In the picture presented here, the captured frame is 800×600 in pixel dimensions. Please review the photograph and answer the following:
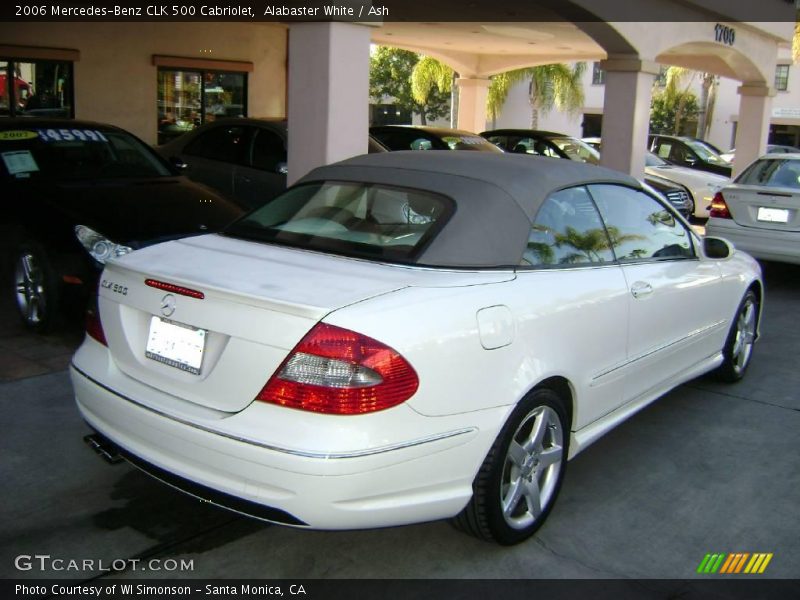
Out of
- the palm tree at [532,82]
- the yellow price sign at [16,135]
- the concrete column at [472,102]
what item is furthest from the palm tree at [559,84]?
the yellow price sign at [16,135]

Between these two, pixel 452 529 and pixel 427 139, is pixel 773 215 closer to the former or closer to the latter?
pixel 427 139

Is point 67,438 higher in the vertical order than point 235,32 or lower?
lower

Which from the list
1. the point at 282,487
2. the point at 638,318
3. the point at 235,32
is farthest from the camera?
the point at 235,32

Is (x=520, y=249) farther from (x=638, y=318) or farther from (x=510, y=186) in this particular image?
(x=638, y=318)

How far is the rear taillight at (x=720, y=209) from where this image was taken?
30.7 ft

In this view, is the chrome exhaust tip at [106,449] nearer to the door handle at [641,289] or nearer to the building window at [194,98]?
the door handle at [641,289]

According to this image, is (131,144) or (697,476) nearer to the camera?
(697,476)

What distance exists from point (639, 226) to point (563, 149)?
974cm

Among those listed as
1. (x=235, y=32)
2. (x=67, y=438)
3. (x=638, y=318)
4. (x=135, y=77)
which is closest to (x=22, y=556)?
(x=67, y=438)

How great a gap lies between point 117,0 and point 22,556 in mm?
8210

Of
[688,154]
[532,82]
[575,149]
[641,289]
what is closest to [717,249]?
[641,289]

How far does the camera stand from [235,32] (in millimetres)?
14625

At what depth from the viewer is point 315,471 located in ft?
9.05

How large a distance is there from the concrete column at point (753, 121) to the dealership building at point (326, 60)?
24mm
